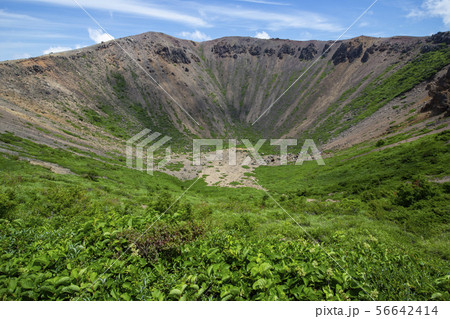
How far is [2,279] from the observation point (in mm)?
3826

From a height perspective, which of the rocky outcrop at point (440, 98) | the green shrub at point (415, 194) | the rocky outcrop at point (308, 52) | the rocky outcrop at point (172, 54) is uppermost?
the rocky outcrop at point (308, 52)

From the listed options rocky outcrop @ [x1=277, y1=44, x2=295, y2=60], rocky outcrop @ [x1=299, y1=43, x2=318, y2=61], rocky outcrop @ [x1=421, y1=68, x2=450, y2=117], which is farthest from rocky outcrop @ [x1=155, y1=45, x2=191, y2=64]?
rocky outcrop @ [x1=421, y1=68, x2=450, y2=117]

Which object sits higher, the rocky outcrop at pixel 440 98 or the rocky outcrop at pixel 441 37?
the rocky outcrop at pixel 441 37

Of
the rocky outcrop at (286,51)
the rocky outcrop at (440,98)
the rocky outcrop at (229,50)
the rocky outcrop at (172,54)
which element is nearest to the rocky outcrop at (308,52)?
the rocky outcrop at (286,51)

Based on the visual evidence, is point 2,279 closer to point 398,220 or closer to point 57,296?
point 57,296

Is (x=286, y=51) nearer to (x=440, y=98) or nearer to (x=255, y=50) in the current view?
(x=255, y=50)

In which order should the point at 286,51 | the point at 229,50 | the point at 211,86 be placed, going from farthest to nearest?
1. the point at 229,50
2. the point at 286,51
3. the point at 211,86

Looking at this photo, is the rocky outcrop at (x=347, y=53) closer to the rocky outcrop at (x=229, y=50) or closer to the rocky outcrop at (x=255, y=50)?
the rocky outcrop at (x=255, y=50)

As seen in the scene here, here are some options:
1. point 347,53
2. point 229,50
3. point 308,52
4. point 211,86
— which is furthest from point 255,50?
point 347,53

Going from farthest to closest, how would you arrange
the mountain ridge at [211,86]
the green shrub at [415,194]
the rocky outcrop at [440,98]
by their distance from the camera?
the mountain ridge at [211,86], the rocky outcrop at [440,98], the green shrub at [415,194]

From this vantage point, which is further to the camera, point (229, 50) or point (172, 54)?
point (229, 50)

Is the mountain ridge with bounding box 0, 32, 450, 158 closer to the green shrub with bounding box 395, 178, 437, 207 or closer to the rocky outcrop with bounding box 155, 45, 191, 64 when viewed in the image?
the rocky outcrop with bounding box 155, 45, 191, 64

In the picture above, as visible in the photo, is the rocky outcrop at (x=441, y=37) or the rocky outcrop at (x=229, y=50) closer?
the rocky outcrop at (x=441, y=37)

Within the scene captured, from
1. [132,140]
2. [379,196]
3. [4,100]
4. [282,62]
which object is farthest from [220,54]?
[379,196]
